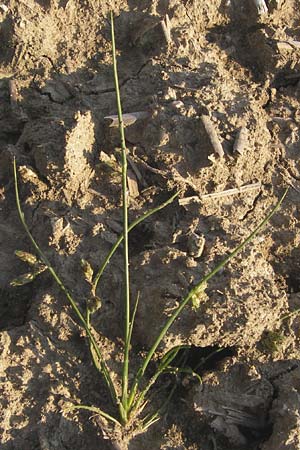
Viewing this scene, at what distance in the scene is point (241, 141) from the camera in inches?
101

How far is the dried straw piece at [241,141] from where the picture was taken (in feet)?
8.36

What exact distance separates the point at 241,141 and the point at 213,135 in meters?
0.15

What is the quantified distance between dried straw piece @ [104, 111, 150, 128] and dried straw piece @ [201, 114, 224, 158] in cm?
29

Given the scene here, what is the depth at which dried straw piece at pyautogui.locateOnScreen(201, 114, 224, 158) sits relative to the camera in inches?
98.7

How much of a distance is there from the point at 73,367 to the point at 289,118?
1.73 m

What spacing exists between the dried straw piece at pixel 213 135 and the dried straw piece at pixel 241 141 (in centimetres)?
8

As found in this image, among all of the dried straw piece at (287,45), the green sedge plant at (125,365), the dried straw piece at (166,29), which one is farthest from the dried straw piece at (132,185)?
the dried straw piece at (287,45)

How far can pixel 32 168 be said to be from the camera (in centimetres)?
253

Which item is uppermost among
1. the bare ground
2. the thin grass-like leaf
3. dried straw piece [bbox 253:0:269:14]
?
dried straw piece [bbox 253:0:269:14]

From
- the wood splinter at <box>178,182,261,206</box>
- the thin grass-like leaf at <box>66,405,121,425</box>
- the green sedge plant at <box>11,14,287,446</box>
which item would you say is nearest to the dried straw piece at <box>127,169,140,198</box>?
the wood splinter at <box>178,182,261,206</box>

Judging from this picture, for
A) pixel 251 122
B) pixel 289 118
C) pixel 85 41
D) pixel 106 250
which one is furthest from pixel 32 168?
pixel 289 118

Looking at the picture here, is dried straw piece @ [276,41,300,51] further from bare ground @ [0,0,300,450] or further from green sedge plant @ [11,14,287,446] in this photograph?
green sedge plant @ [11,14,287,446]

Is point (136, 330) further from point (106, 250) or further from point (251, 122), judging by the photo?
point (251, 122)

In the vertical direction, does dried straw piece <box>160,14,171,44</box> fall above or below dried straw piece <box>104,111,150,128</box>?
above
